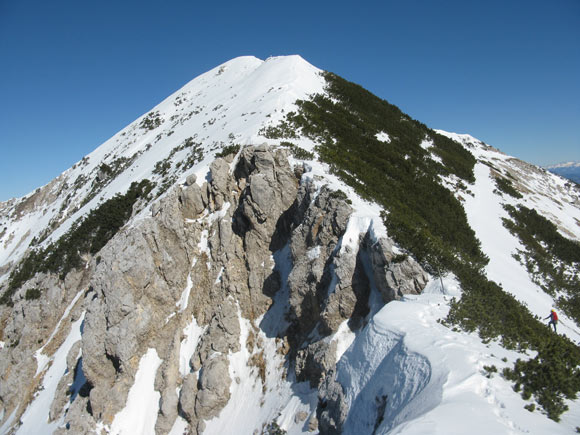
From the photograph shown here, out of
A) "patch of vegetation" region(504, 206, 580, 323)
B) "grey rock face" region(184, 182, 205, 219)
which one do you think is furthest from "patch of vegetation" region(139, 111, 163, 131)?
"patch of vegetation" region(504, 206, 580, 323)

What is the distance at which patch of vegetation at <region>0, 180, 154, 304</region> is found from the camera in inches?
1165

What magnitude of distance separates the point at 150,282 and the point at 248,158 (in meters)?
11.9

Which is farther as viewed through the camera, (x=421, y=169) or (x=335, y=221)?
(x=421, y=169)

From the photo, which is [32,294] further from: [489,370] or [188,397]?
[489,370]

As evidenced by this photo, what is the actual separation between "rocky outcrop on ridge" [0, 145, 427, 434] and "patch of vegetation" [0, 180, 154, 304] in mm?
5753

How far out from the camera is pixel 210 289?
73.2 feet

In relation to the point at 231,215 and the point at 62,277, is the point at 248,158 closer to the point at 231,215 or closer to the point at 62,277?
the point at 231,215

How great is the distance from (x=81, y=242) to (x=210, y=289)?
696 inches

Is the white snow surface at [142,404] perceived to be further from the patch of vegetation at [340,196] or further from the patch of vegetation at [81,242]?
the patch of vegetation at [340,196]

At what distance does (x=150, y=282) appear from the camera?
22.3 meters

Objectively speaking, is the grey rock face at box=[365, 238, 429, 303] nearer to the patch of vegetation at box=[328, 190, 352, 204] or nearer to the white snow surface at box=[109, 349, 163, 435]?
the patch of vegetation at box=[328, 190, 352, 204]

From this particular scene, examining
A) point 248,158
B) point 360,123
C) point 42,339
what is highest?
point 360,123

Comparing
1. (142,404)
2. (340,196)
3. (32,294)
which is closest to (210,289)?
(142,404)

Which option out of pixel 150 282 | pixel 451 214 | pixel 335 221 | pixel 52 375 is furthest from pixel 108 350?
pixel 451 214
